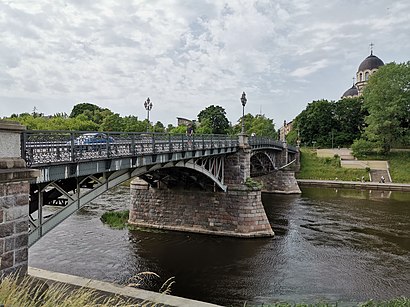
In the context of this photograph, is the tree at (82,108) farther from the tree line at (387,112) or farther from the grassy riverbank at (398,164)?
the grassy riverbank at (398,164)

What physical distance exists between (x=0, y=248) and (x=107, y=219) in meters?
19.7

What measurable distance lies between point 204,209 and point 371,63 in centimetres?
8756

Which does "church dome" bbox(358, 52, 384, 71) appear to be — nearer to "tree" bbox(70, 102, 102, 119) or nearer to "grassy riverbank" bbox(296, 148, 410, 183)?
"grassy riverbank" bbox(296, 148, 410, 183)

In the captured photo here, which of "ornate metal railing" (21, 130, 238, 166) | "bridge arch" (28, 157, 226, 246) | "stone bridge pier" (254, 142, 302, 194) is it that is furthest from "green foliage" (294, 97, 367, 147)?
"ornate metal railing" (21, 130, 238, 166)

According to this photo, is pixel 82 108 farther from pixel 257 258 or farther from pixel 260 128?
pixel 257 258

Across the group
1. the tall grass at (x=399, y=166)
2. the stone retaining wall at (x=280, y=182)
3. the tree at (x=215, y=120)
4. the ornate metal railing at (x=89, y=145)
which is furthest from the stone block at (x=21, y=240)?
the tree at (x=215, y=120)

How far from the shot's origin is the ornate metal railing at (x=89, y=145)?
28.2ft

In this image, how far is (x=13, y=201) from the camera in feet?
22.3

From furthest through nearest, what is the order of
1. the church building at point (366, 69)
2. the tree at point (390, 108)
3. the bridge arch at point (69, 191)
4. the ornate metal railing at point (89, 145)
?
1. the church building at point (366, 69)
2. the tree at point (390, 108)
3. the bridge arch at point (69, 191)
4. the ornate metal railing at point (89, 145)

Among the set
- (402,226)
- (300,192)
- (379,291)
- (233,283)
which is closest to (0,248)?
(233,283)

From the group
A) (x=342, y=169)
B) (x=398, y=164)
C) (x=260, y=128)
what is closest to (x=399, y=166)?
(x=398, y=164)

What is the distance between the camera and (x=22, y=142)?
8.00 m

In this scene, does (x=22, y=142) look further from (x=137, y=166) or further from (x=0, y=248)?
(x=137, y=166)

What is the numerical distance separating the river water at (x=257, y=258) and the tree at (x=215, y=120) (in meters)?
58.3
